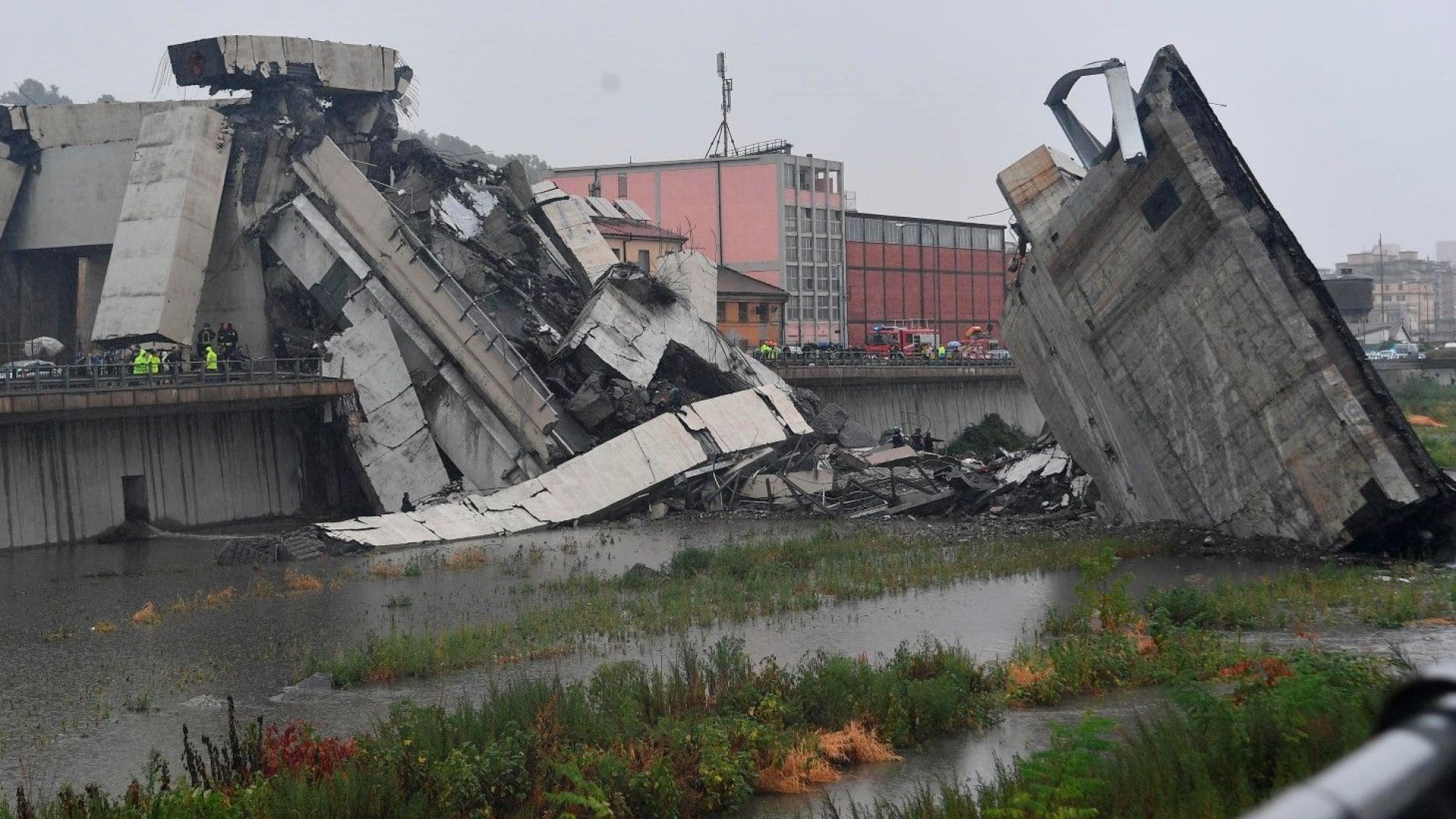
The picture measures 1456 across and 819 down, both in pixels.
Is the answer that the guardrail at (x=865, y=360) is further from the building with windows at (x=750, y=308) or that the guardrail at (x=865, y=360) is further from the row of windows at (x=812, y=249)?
the row of windows at (x=812, y=249)

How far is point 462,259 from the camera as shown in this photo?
3581cm

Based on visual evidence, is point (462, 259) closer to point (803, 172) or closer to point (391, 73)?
point (391, 73)

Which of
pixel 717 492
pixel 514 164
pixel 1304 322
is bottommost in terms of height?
pixel 717 492

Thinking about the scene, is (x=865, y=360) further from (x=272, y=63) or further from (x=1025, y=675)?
(x=1025, y=675)

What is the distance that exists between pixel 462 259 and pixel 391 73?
759 cm

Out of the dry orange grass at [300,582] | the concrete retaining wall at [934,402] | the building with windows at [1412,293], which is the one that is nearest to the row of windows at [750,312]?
the concrete retaining wall at [934,402]

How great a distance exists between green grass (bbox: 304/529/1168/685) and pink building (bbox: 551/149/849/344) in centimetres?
3856

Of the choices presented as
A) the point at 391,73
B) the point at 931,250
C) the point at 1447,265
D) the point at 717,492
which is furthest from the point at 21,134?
the point at 1447,265

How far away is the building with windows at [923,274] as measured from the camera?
7075 centimetres

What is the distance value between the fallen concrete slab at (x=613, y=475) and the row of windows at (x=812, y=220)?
28479mm

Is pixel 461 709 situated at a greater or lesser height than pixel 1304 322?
lesser

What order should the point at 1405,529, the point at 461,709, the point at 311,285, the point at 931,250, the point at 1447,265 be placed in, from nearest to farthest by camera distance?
the point at 461,709
the point at 1405,529
the point at 311,285
the point at 931,250
the point at 1447,265

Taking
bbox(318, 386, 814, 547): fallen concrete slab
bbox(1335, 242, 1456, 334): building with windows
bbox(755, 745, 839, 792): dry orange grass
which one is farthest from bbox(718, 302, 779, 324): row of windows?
bbox(1335, 242, 1456, 334): building with windows

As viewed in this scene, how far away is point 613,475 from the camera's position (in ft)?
105
